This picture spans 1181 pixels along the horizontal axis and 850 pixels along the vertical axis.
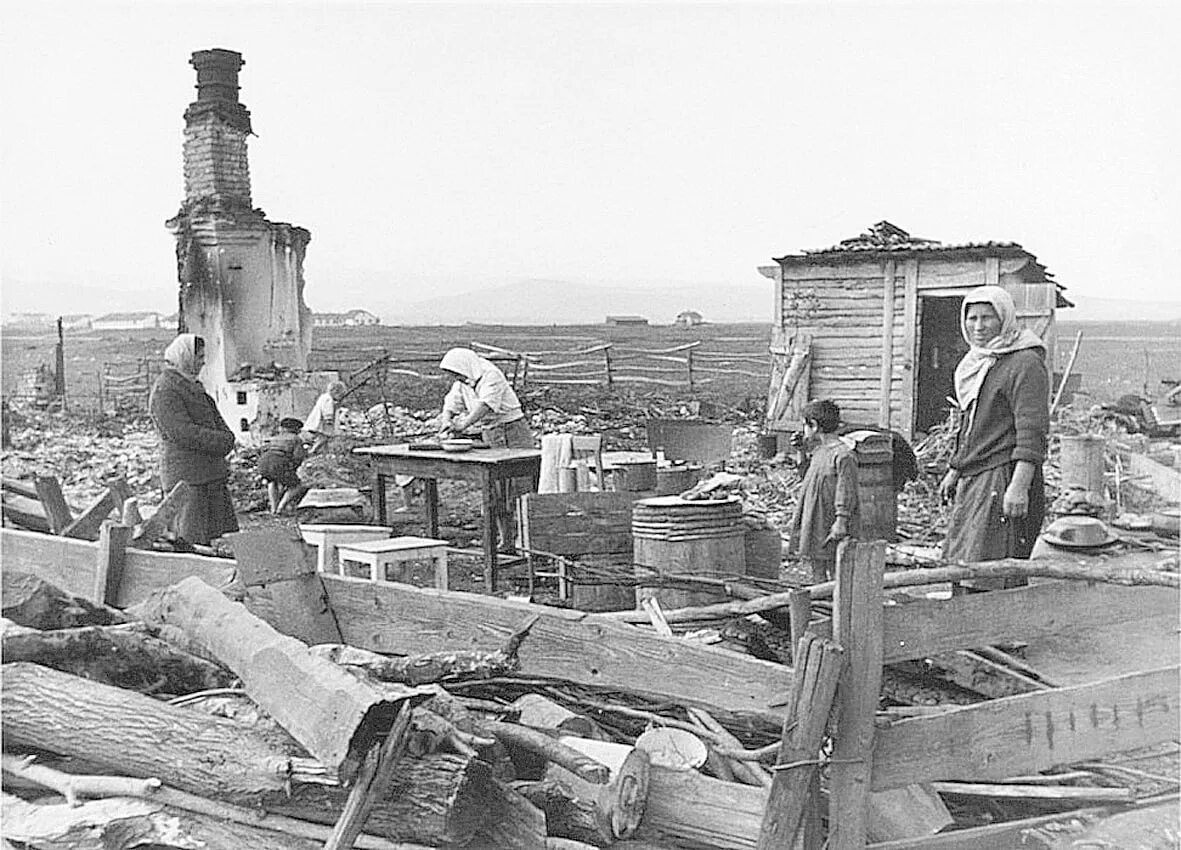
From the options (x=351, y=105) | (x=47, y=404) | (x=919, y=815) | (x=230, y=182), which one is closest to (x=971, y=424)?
(x=919, y=815)

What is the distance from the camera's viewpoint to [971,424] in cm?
496

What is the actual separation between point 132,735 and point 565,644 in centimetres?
124

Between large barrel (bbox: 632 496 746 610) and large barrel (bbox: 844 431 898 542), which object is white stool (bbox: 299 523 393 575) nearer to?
large barrel (bbox: 632 496 746 610)

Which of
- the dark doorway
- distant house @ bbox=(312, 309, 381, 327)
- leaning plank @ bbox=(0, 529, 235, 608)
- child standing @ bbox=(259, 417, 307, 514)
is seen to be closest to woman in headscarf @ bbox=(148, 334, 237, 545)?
leaning plank @ bbox=(0, 529, 235, 608)

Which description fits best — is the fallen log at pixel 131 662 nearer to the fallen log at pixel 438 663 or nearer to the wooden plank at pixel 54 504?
the fallen log at pixel 438 663

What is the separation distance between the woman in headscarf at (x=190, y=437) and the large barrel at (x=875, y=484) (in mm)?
4519

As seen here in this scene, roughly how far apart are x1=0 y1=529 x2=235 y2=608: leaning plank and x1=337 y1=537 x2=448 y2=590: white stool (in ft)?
4.27

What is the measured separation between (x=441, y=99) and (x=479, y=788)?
10211mm

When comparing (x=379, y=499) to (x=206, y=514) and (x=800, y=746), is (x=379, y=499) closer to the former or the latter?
(x=206, y=514)

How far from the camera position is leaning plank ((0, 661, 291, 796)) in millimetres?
2816

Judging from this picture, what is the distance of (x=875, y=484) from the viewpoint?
8.35 m

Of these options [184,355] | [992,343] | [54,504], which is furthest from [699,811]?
[54,504]

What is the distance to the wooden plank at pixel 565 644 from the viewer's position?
3082 mm

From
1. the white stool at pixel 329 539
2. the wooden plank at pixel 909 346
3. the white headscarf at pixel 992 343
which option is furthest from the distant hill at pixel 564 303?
the white headscarf at pixel 992 343
